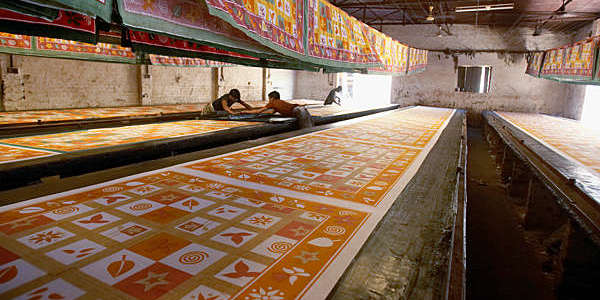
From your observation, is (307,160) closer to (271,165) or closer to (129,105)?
(271,165)

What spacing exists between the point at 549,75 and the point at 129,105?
10.8 meters

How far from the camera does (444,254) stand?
1383mm

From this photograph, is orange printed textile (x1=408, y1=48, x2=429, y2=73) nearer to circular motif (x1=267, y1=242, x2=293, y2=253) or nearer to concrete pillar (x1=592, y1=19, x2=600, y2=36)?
concrete pillar (x1=592, y1=19, x2=600, y2=36)

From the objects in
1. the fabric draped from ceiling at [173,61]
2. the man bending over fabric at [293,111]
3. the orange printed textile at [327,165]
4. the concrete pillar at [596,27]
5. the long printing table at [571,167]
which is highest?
the concrete pillar at [596,27]

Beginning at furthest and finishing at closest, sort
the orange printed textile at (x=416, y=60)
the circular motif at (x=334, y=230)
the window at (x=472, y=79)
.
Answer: the window at (x=472, y=79)
the orange printed textile at (x=416, y=60)
the circular motif at (x=334, y=230)

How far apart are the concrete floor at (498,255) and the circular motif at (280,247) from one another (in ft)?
6.64

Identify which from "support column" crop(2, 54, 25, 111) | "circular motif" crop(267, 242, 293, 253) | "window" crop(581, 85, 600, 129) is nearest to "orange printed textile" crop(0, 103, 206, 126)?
"support column" crop(2, 54, 25, 111)

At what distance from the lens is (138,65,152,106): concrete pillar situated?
8773 mm

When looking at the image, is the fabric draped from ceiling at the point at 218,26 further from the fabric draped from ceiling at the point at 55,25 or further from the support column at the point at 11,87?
the support column at the point at 11,87

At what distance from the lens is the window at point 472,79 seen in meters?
13.8

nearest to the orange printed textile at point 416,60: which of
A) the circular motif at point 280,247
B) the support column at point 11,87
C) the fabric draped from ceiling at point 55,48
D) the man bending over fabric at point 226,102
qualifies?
the man bending over fabric at point 226,102

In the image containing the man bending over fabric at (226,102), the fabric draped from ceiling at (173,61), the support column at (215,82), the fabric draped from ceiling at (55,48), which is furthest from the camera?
the support column at (215,82)

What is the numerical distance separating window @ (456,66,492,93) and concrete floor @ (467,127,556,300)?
9.48 meters

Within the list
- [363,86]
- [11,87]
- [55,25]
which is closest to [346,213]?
[55,25]
